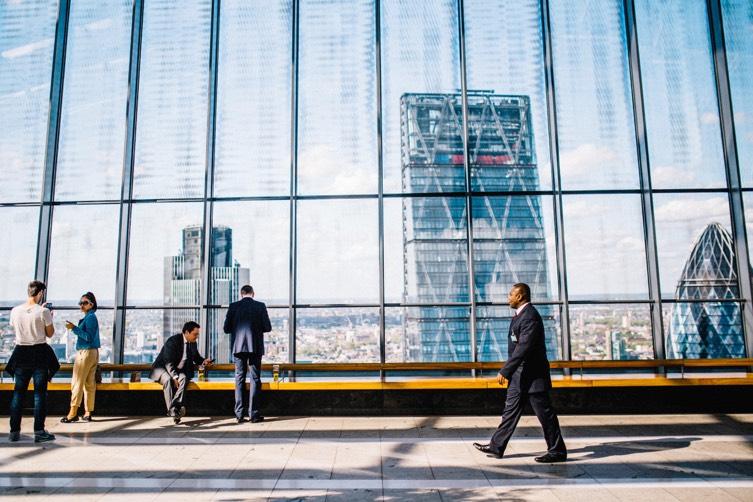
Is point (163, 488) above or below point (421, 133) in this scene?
below

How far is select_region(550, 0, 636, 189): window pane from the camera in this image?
6.94m

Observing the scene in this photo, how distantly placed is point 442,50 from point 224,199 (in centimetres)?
375

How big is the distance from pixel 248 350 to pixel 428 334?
7.49 feet

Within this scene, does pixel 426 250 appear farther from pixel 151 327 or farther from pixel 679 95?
pixel 679 95

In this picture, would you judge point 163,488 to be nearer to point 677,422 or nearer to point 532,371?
point 532,371

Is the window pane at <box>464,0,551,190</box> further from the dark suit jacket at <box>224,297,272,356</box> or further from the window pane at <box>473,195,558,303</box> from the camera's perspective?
the dark suit jacket at <box>224,297,272,356</box>

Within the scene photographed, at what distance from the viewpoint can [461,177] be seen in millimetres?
6957

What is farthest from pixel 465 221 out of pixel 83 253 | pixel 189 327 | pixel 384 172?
pixel 83 253

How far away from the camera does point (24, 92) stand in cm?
739

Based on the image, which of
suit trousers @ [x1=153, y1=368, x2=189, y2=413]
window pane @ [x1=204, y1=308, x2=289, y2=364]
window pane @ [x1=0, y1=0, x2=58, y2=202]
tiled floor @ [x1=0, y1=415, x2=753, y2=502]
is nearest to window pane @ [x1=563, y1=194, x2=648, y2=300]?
tiled floor @ [x1=0, y1=415, x2=753, y2=502]

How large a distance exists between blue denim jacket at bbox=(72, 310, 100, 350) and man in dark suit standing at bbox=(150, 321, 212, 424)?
730 mm

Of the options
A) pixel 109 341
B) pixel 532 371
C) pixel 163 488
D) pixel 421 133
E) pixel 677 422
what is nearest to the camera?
pixel 163 488

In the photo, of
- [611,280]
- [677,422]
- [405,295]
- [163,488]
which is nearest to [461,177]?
[405,295]

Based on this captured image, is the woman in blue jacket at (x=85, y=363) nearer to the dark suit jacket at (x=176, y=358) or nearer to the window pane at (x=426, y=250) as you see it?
the dark suit jacket at (x=176, y=358)
